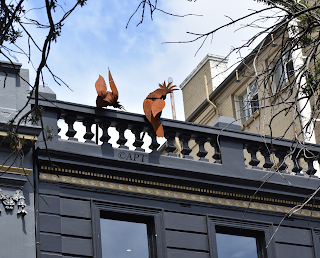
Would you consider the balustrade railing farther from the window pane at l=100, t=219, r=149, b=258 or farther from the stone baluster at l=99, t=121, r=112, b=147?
the window pane at l=100, t=219, r=149, b=258

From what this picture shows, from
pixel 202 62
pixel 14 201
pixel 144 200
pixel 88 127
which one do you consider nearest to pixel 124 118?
pixel 88 127

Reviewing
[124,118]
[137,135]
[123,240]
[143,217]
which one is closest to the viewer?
[123,240]

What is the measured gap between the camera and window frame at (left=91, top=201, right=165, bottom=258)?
1243cm

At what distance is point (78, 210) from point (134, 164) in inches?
63.1

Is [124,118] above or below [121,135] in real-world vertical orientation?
above

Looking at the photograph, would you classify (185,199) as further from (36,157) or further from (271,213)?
(36,157)

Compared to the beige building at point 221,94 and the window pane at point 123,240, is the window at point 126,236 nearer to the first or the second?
the window pane at point 123,240

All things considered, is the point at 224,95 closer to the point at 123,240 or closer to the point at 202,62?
the point at 202,62

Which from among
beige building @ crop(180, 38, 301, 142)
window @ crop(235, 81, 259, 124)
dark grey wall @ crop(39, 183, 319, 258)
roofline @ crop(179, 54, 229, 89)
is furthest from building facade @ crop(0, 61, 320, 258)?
roofline @ crop(179, 54, 229, 89)

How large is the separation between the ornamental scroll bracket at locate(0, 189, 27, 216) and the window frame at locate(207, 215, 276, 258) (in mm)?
3984

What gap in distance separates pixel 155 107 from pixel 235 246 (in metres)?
3.51

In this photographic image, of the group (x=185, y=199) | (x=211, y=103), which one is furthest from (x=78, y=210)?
(x=211, y=103)

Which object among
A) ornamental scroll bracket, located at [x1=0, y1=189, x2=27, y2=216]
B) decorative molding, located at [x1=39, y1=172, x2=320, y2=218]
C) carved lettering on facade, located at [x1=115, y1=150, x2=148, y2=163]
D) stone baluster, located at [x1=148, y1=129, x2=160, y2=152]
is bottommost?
ornamental scroll bracket, located at [x1=0, y1=189, x2=27, y2=216]

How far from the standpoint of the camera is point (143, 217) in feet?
43.0
